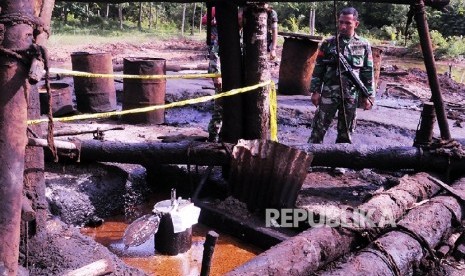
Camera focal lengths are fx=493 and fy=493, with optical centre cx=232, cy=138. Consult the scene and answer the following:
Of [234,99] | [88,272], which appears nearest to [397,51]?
[234,99]

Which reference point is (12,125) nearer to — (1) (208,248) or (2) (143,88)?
(1) (208,248)

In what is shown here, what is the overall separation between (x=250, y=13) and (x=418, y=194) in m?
2.44

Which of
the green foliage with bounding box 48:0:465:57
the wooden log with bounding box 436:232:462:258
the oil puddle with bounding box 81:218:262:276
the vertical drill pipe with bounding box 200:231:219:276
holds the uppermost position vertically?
the green foliage with bounding box 48:0:465:57

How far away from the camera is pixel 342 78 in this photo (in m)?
6.23

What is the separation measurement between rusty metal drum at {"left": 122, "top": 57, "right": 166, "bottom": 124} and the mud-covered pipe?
5124 mm

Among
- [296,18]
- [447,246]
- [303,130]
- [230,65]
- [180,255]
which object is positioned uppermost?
[296,18]

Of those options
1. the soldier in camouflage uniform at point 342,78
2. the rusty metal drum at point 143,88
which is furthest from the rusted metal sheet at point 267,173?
the rusty metal drum at point 143,88

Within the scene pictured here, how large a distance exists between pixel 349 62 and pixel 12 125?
4.72 m

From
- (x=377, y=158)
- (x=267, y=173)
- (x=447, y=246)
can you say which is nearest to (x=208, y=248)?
(x=267, y=173)

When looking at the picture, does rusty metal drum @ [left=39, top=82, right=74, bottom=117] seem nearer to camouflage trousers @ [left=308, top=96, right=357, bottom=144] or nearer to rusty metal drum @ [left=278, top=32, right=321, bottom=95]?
camouflage trousers @ [left=308, top=96, right=357, bottom=144]

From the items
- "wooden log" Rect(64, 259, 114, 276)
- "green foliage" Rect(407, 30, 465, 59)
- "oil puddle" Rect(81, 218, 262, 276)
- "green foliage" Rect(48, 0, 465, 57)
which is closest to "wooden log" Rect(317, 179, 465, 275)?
"oil puddle" Rect(81, 218, 262, 276)

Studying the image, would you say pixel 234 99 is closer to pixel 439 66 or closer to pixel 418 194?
pixel 418 194

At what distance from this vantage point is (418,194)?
4.70 metres

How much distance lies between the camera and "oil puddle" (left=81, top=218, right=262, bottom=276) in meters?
4.18
